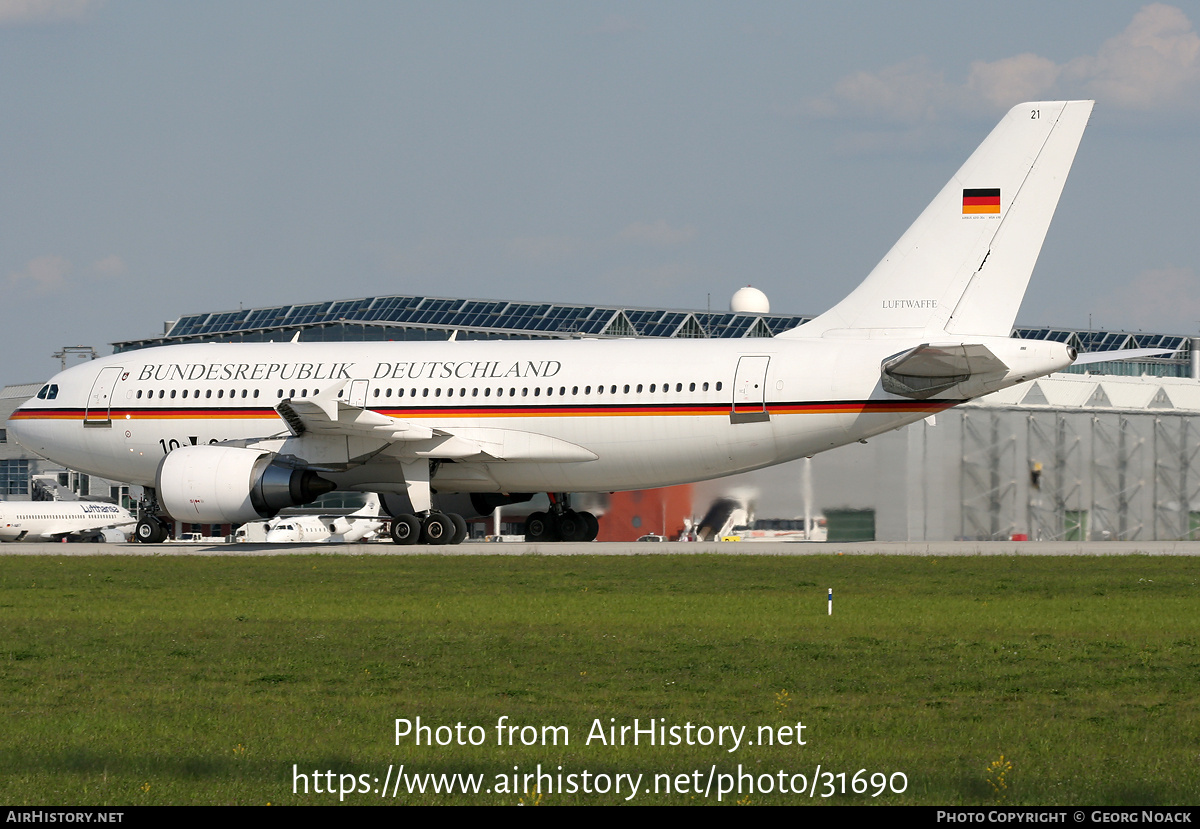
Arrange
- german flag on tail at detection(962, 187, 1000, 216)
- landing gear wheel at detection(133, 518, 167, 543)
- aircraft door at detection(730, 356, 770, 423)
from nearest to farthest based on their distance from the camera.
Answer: german flag on tail at detection(962, 187, 1000, 216)
aircraft door at detection(730, 356, 770, 423)
landing gear wheel at detection(133, 518, 167, 543)

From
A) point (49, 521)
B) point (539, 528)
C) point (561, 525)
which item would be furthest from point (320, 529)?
point (561, 525)

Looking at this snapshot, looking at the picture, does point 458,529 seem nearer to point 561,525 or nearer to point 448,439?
point 448,439

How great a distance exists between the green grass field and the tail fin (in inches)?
281

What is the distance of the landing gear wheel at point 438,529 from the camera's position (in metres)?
29.8

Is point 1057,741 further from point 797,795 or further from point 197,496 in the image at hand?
point 197,496

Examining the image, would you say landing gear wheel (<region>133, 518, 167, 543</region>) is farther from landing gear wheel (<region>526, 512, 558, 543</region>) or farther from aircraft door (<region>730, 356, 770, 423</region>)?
aircraft door (<region>730, 356, 770, 423</region>)

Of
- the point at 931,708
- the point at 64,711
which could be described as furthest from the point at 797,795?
the point at 64,711

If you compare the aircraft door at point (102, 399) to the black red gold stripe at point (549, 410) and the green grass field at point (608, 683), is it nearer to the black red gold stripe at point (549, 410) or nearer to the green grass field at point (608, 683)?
the black red gold stripe at point (549, 410)

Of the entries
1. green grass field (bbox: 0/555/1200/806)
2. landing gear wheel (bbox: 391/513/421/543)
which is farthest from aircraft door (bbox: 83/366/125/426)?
green grass field (bbox: 0/555/1200/806)

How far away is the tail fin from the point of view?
2614cm

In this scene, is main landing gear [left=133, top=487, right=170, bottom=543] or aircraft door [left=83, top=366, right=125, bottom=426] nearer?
aircraft door [left=83, top=366, right=125, bottom=426]

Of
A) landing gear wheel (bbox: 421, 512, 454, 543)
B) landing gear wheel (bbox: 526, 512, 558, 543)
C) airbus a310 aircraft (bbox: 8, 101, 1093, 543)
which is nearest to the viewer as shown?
airbus a310 aircraft (bbox: 8, 101, 1093, 543)

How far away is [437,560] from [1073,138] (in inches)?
569

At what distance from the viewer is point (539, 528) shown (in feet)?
108
